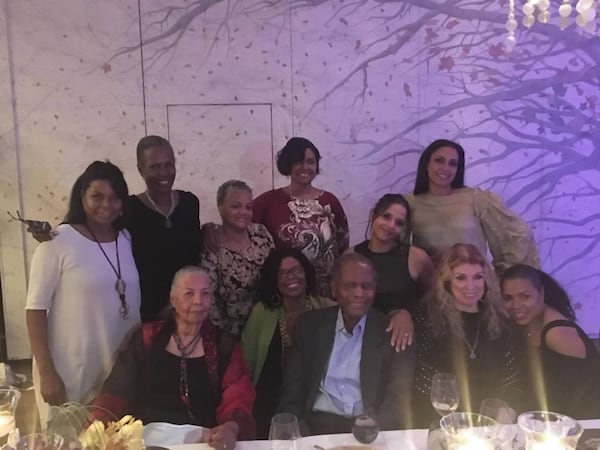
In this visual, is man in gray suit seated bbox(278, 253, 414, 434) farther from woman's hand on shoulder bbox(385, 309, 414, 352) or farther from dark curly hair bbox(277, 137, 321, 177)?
dark curly hair bbox(277, 137, 321, 177)

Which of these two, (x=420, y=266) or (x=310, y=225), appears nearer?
(x=420, y=266)

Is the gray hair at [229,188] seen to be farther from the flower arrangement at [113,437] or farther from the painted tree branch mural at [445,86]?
the flower arrangement at [113,437]

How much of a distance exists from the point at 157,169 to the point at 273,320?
870mm

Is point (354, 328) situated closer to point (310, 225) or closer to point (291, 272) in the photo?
point (291, 272)

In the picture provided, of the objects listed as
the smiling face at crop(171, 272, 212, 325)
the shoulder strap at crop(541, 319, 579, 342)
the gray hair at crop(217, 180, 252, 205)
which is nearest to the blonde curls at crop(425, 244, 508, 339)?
the shoulder strap at crop(541, 319, 579, 342)

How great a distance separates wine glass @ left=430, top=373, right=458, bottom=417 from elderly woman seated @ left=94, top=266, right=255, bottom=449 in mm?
754

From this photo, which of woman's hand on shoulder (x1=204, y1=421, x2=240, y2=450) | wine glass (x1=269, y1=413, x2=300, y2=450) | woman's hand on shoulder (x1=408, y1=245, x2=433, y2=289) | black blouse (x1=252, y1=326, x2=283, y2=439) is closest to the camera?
wine glass (x1=269, y1=413, x2=300, y2=450)

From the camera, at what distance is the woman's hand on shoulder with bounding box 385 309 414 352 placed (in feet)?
7.68

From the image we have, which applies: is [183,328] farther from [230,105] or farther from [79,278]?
[230,105]

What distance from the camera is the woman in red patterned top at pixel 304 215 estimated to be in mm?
3020

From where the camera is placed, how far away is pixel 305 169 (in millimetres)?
3072

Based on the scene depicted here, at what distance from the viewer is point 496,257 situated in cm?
327

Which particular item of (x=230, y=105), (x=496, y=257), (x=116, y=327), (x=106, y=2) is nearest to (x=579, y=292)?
(x=496, y=257)

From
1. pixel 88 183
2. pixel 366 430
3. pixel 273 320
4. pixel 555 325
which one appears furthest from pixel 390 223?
pixel 88 183
